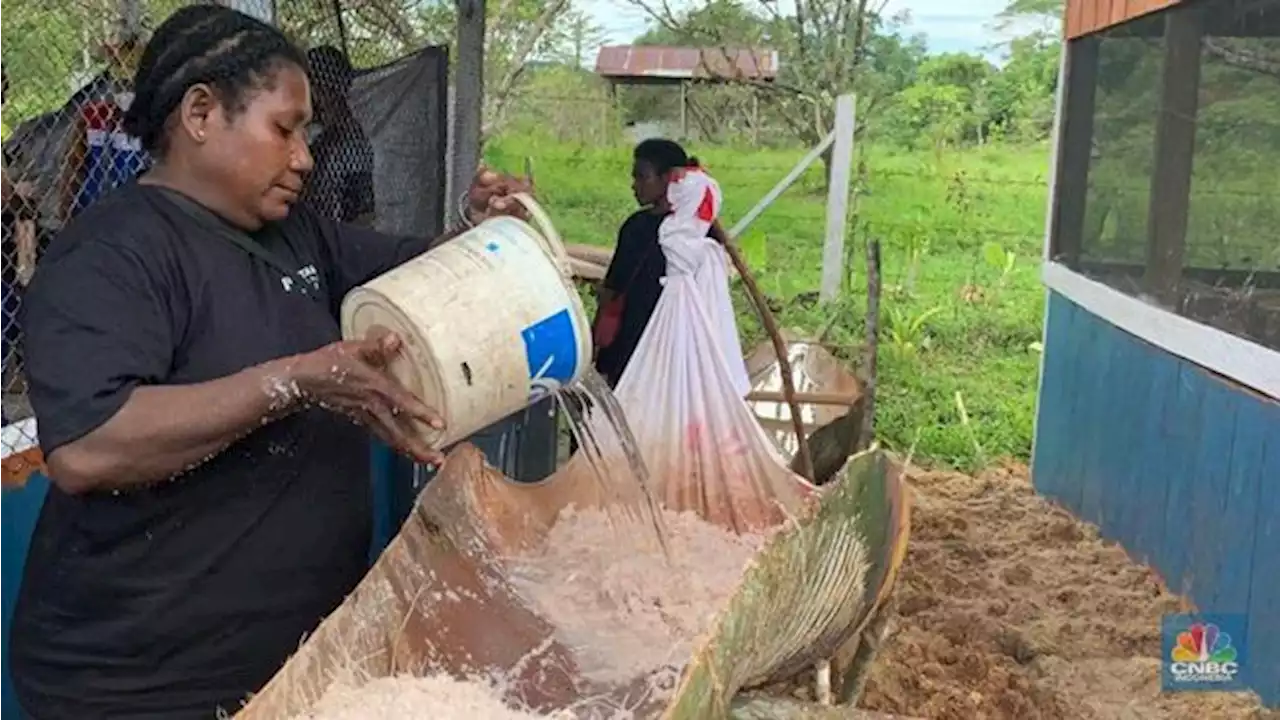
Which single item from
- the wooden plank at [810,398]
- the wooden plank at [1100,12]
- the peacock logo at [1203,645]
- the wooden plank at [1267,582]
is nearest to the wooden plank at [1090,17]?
the wooden plank at [1100,12]

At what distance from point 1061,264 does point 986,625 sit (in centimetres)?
289

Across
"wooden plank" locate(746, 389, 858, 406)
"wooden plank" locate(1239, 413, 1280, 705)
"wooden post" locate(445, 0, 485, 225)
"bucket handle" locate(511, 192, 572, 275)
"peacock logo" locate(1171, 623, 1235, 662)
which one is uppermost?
"wooden post" locate(445, 0, 485, 225)

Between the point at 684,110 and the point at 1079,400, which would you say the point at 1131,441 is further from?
the point at 684,110

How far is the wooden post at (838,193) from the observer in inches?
433

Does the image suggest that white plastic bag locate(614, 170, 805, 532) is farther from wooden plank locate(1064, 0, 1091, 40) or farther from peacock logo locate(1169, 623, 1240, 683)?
wooden plank locate(1064, 0, 1091, 40)

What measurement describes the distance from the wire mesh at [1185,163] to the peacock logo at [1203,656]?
110 centimetres

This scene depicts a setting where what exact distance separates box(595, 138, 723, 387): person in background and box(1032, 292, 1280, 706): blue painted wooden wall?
2.20 meters

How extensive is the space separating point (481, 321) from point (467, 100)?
9.72 feet

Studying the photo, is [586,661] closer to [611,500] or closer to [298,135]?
[611,500]

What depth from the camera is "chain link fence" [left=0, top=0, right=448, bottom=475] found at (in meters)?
3.63

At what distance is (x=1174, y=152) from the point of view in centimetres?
568

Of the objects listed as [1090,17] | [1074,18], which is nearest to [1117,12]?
[1090,17]

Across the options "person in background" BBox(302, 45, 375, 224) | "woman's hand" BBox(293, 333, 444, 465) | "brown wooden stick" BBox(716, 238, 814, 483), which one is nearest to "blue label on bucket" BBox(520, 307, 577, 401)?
"woman's hand" BBox(293, 333, 444, 465)

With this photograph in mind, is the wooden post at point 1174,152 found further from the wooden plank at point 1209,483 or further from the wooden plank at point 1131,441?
the wooden plank at point 1209,483
